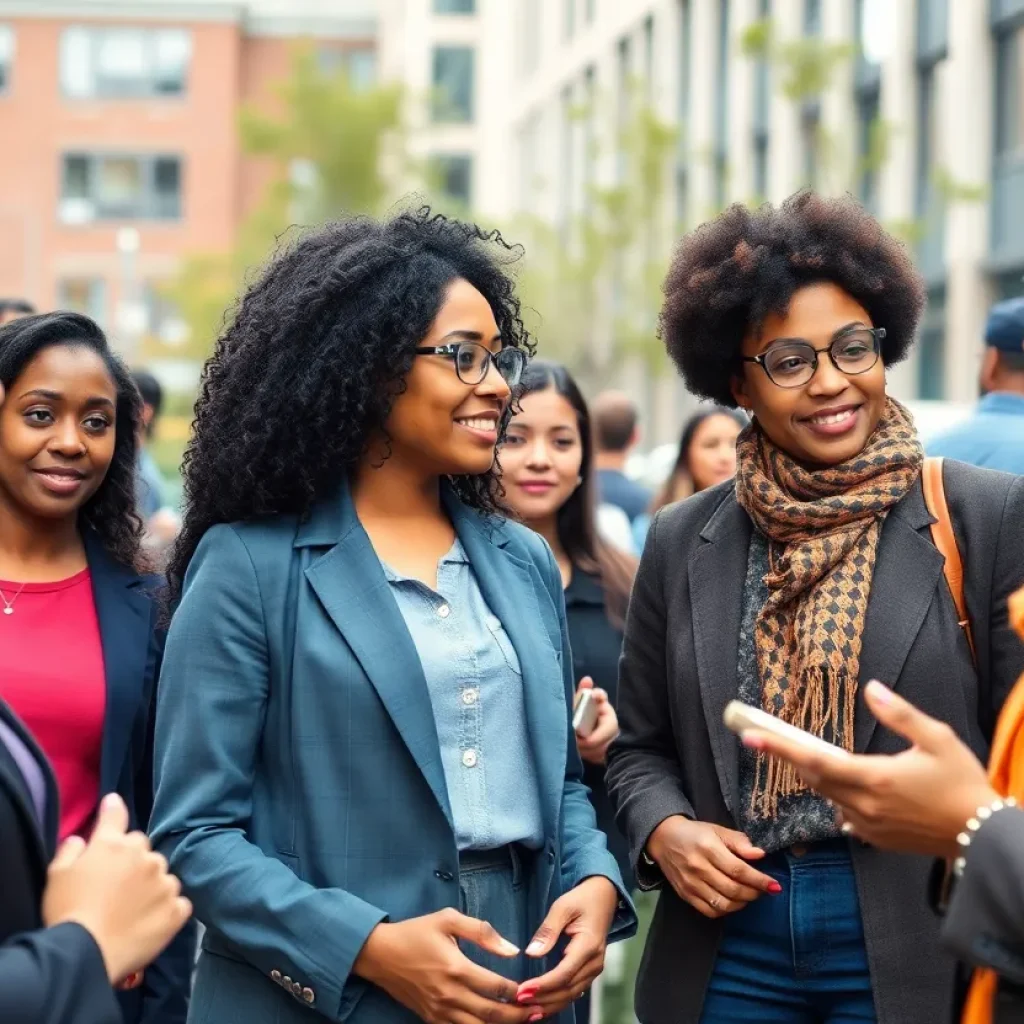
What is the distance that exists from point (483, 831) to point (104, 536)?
168cm

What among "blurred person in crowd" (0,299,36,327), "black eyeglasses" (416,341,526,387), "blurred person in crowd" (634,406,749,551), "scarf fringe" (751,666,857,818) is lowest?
"scarf fringe" (751,666,857,818)

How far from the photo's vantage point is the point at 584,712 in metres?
4.98

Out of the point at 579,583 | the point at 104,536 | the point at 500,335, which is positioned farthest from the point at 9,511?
the point at 579,583

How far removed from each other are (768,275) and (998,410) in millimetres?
2609

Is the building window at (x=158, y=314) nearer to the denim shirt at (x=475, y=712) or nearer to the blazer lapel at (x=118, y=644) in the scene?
the blazer lapel at (x=118, y=644)

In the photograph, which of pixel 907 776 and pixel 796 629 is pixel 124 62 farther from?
pixel 907 776

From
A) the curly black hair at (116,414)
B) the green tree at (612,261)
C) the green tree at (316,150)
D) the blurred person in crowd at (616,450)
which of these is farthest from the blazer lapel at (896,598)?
the green tree at (316,150)

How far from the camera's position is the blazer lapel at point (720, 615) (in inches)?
147

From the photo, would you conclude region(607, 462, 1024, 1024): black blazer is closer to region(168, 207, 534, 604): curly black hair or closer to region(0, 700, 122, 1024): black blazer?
region(168, 207, 534, 604): curly black hair

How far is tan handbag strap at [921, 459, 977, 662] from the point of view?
366 cm

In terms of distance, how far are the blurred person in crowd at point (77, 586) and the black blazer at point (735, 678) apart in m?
1.17

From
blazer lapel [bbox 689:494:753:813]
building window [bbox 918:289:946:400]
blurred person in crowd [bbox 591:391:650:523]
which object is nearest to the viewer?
blazer lapel [bbox 689:494:753:813]

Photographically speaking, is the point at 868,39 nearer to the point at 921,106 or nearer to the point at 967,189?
the point at 921,106

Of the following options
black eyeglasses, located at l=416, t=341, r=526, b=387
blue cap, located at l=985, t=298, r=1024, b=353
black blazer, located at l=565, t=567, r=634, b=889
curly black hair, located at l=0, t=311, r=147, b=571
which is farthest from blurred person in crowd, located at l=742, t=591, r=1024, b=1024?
blue cap, located at l=985, t=298, r=1024, b=353
